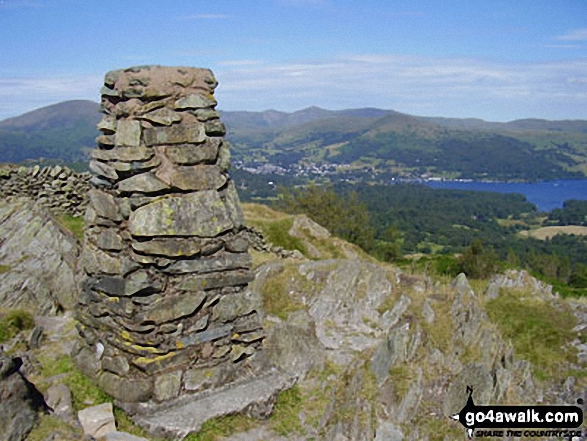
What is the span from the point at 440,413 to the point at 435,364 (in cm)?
84

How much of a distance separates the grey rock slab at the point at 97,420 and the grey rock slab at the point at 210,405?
429 mm

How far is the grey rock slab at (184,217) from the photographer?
7.31 meters

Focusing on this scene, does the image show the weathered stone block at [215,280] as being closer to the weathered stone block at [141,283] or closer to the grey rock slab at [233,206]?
the weathered stone block at [141,283]

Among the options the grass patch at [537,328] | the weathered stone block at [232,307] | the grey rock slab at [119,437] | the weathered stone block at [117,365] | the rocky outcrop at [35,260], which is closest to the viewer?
the grey rock slab at [119,437]

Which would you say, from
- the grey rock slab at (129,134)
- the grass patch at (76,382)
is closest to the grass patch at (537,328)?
the grass patch at (76,382)

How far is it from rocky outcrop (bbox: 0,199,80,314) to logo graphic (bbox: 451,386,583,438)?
972 centimetres

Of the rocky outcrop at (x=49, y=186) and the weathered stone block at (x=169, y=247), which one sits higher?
the weathered stone block at (x=169, y=247)

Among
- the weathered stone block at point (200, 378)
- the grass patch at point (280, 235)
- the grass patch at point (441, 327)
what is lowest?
the grass patch at point (280, 235)

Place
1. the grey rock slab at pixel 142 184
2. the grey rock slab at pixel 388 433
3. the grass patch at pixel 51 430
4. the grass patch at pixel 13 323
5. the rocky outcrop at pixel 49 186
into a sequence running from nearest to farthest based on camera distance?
the grass patch at pixel 51 430 → the grey rock slab at pixel 388 433 → the grey rock slab at pixel 142 184 → the grass patch at pixel 13 323 → the rocky outcrop at pixel 49 186

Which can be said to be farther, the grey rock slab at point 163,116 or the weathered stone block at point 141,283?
the grey rock slab at point 163,116

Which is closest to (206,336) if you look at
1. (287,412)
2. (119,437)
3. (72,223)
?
(287,412)

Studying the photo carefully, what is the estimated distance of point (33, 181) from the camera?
2069 cm

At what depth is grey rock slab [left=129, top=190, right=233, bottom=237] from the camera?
288 inches

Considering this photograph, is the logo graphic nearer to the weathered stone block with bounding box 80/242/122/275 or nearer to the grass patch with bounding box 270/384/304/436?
the grass patch with bounding box 270/384/304/436
